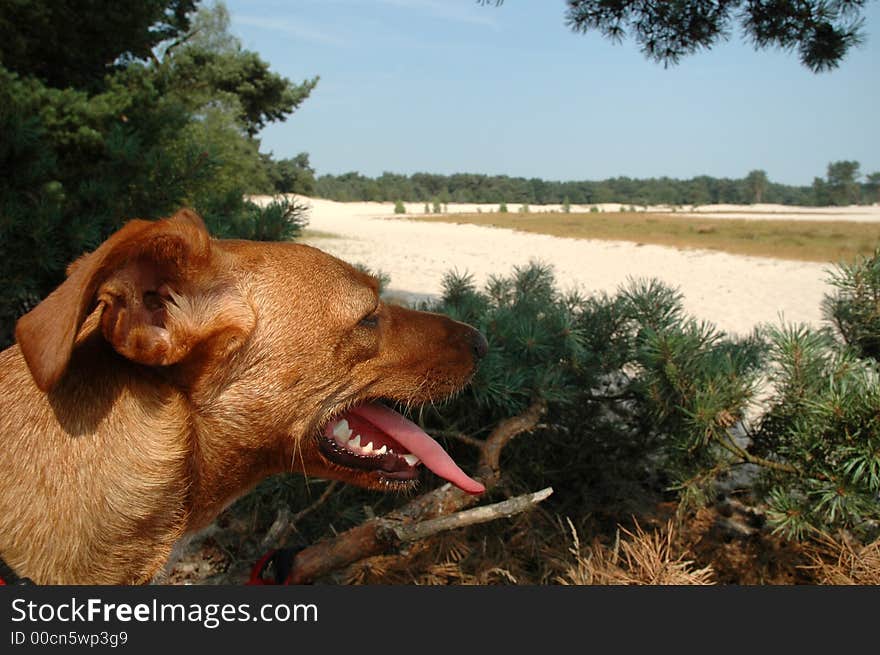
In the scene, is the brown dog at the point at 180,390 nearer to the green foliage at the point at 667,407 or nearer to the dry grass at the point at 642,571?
the dry grass at the point at 642,571

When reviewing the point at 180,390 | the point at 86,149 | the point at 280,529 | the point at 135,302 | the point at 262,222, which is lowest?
the point at 280,529

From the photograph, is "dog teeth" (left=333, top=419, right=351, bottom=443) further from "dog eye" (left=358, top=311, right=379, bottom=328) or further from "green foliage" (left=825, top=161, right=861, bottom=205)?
"green foliage" (left=825, top=161, right=861, bottom=205)

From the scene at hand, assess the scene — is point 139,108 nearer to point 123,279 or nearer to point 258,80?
point 123,279

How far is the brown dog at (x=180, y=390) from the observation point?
1493mm

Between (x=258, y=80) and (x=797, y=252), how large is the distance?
1861 cm

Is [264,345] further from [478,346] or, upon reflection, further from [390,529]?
[390,529]

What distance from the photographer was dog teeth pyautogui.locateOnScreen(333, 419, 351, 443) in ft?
6.72

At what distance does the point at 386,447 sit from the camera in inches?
86.0

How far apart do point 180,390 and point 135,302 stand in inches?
11.5

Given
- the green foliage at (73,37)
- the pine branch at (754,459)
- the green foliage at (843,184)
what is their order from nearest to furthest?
the pine branch at (754,459), the green foliage at (73,37), the green foliage at (843,184)

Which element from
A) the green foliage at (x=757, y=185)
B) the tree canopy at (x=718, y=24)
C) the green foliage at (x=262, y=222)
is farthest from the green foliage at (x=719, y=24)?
the green foliage at (x=757, y=185)

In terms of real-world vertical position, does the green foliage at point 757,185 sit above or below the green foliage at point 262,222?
above

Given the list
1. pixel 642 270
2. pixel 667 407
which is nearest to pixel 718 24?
pixel 667 407

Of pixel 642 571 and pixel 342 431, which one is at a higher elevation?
pixel 342 431
